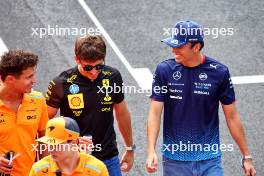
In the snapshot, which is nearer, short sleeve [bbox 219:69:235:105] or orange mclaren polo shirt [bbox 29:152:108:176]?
orange mclaren polo shirt [bbox 29:152:108:176]

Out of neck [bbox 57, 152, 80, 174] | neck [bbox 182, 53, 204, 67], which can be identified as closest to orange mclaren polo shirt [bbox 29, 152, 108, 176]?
neck [bbox 57, 152, 80, 174]

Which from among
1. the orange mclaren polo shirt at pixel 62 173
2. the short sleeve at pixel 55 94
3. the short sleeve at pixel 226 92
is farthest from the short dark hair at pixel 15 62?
the short sleeve at pixel 226 92

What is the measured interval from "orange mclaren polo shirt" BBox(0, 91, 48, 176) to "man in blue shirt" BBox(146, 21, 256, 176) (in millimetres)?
1490

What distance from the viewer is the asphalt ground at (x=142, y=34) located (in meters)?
14.5

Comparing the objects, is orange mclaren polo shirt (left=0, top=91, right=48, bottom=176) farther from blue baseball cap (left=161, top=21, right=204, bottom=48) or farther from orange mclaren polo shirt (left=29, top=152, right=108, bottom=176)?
blue baseball cap (left=161, top=21, right=204, bottom=48)

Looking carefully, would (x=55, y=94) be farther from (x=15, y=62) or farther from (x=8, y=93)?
(x=15, y=62)

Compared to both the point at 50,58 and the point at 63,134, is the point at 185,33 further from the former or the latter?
the point at 50,58

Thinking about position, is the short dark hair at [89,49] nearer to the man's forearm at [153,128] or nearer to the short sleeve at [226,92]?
the man's forearm at [153,128]

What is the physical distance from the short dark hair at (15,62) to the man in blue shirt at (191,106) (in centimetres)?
176

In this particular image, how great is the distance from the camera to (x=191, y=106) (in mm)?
9922

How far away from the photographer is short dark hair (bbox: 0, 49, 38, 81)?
9.04 m

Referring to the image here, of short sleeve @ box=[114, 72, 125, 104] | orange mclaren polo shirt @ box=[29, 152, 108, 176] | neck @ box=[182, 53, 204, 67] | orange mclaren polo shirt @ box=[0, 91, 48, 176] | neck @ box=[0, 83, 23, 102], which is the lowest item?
orange mclaren polo shirt @ box=[29, 152, 108, 176]

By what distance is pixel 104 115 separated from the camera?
9922 millimetres
